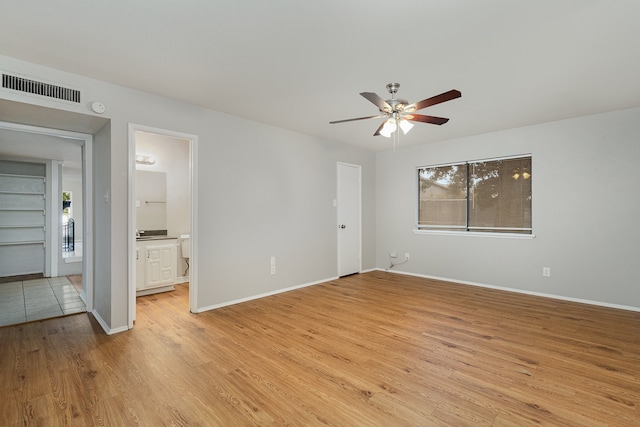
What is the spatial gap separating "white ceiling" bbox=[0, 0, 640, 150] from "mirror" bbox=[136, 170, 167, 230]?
2.20 m

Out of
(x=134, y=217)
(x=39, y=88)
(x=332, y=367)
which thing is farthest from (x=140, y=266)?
(x=332, y=367)

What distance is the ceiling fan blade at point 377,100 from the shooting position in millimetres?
2367

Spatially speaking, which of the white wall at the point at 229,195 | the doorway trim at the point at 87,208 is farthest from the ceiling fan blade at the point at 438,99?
the doorway trim at the point at 87,208

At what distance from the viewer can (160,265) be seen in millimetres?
4539

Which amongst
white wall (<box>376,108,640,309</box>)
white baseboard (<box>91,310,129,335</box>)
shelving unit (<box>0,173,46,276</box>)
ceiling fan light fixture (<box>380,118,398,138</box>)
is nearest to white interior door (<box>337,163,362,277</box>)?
white wall (<box>376,108,640,309</box>)

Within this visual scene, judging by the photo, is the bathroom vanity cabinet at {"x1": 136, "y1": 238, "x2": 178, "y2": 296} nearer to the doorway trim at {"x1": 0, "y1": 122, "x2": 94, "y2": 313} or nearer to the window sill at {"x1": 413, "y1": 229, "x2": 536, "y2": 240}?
the doorway trim at {"x1": 0, "y1": 122, "x2": 94, "y2": 313}

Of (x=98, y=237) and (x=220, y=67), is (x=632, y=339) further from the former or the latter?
(x=98, y=237)

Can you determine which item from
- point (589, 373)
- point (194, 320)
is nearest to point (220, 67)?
point (194, 320)

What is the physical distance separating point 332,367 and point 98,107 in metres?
3.23

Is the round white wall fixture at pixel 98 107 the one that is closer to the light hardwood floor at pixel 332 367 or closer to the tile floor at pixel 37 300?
the light hardwood floor at pixel 332 367

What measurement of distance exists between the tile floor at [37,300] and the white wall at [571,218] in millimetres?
5706

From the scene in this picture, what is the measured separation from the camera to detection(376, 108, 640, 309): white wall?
382 centimetres

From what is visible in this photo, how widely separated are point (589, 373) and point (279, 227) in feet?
12.0

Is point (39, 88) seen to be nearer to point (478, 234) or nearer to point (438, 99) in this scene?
point (438, 99)
